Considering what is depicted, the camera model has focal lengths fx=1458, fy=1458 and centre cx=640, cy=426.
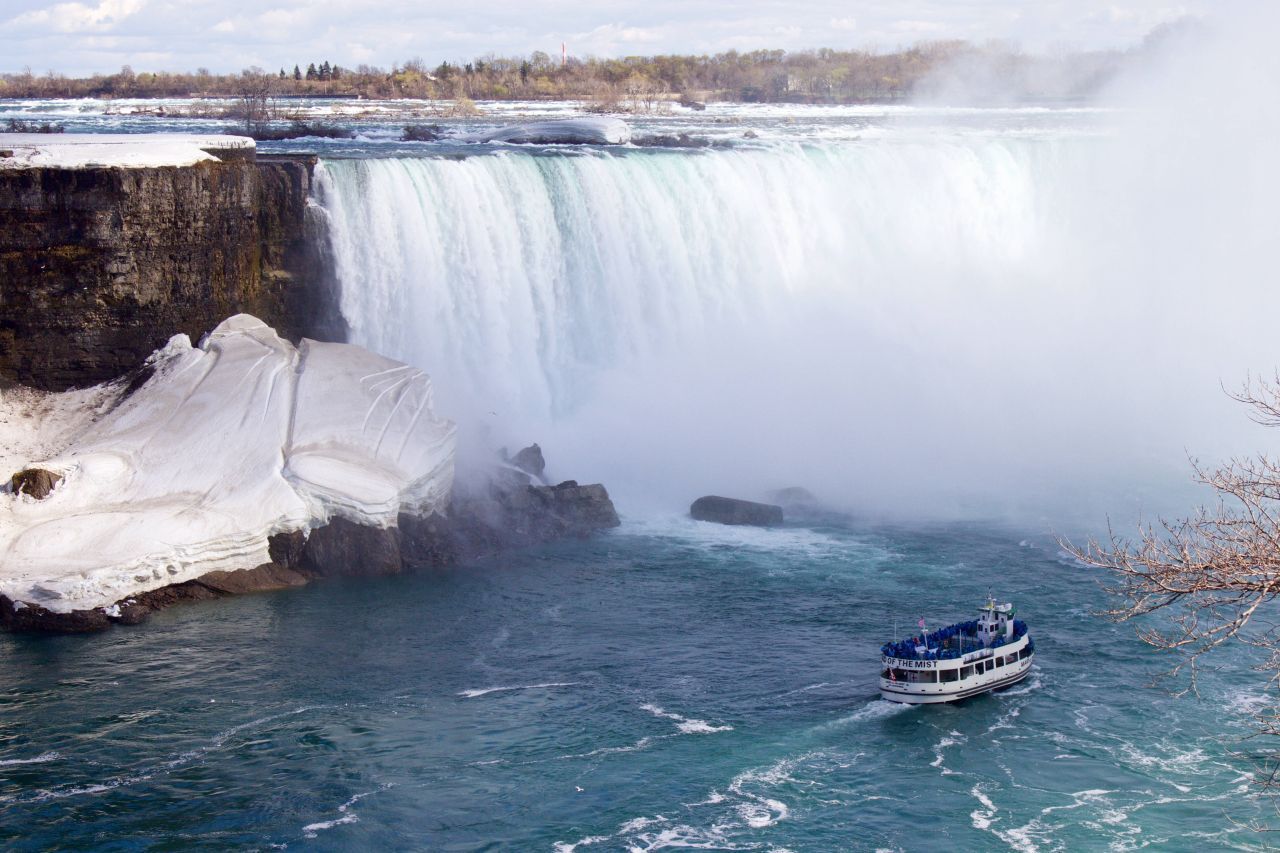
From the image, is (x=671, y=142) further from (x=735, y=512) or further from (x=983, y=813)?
(x=983, y=813)

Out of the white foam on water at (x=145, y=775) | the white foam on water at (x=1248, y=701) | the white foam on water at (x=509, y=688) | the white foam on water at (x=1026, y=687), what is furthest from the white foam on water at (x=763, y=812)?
the white foam on water at (x=1248, y=701)

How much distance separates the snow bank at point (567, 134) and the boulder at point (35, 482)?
24.9 m

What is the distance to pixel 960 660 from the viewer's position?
21.5 m

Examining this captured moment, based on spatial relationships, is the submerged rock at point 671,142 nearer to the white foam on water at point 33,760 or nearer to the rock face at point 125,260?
the rock face at point 125,260

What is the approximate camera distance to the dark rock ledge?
79.8 ft

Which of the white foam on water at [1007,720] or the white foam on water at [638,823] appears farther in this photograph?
the white foam on water at [1007,720]

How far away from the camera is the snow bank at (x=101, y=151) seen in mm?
28891

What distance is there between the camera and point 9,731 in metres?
20.1

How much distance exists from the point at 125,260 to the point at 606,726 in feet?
51.7

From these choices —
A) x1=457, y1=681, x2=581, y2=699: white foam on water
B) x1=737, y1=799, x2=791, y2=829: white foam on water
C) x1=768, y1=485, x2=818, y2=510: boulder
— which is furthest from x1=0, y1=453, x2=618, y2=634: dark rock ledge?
x1=737, y1=799, x2=791, y2=829: white foam on water

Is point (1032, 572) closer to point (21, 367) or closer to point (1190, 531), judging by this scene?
point (1190, 531)

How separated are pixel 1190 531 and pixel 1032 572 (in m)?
2.88

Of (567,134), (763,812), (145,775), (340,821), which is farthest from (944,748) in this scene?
(567,134)

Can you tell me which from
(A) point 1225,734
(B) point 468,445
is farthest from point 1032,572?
(B) point 468,445
